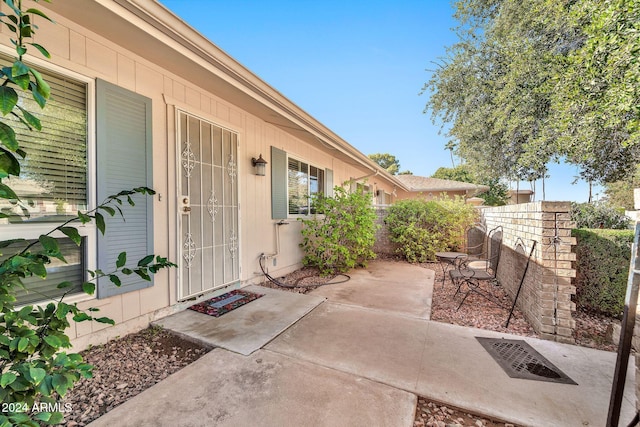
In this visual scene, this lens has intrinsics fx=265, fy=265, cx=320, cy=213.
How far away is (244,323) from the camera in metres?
2.96

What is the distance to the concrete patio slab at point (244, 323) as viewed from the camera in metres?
2.58

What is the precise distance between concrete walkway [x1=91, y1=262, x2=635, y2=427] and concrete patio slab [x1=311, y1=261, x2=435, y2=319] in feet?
1.56

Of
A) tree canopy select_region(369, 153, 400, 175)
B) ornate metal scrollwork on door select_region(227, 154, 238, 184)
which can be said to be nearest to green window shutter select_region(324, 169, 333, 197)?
ornate metal scrollwork on door select_region(227, 154, 238, 184)

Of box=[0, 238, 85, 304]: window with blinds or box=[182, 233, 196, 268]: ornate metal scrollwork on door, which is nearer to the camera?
box=[0, 238, 85, 304]: window with blinds

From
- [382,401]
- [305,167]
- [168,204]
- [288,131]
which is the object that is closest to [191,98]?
[168,204]

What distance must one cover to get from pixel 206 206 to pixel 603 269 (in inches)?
204

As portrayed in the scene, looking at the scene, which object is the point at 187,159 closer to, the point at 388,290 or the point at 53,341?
the point at 53,341

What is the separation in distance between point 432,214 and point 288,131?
4104 millimetres

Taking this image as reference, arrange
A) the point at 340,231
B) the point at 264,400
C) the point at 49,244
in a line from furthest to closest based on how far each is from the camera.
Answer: the point at 340,231, the point at 264,400, the point at 49,244

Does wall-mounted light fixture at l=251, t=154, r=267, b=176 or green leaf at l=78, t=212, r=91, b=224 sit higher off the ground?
wall-mounted light fixture at l=251, t=154, r=267, b=176

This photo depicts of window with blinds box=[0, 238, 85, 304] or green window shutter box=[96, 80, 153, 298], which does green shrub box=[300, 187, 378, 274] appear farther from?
window with blinds box=[0, 238, 85, 304]

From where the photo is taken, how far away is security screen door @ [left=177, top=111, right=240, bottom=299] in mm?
3299

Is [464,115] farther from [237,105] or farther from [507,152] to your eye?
[237,105]

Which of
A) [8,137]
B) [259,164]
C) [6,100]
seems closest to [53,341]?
[8,137]
